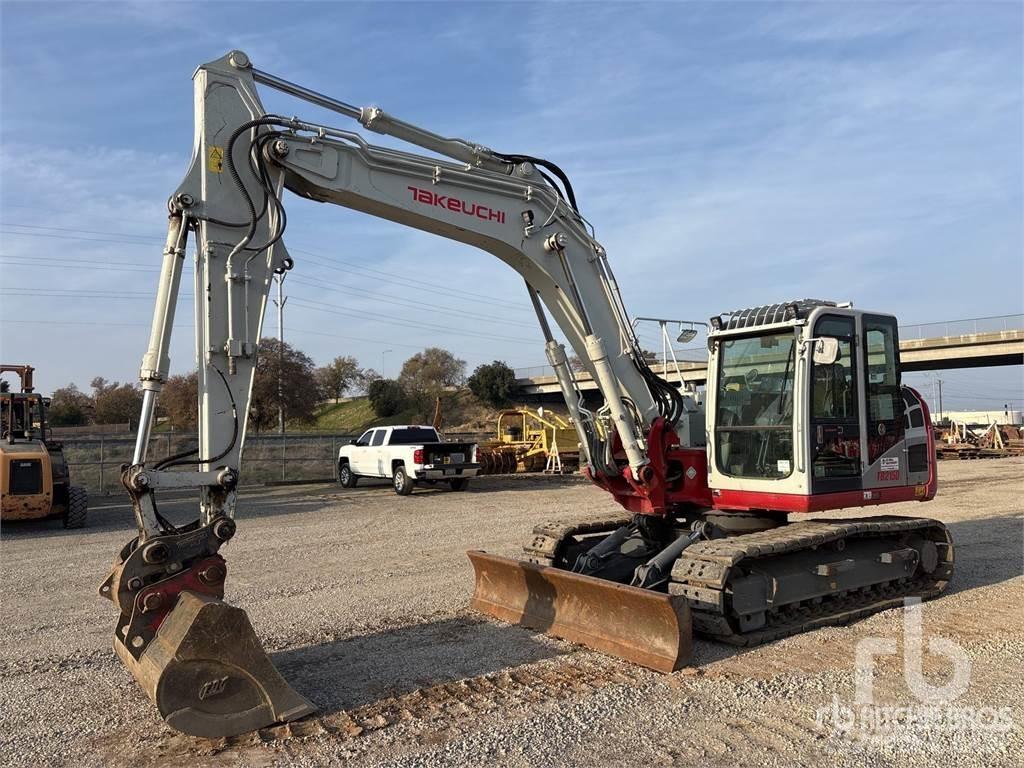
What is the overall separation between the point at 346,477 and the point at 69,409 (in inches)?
1327

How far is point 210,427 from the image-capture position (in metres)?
5.88

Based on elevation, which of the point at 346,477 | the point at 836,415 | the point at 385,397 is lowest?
the point at 346,477

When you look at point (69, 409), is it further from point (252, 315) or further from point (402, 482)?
point (252, 315)

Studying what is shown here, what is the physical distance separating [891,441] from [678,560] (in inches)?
110

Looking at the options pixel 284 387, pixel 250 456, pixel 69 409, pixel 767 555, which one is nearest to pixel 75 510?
pixel 250 456

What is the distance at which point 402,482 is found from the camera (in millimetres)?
20812

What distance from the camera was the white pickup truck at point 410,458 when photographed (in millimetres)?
20672

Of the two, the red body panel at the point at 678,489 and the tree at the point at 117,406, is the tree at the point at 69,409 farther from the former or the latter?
the red body panel at the point at 678,489

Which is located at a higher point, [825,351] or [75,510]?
[825,351]

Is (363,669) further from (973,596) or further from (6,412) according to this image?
(6,412)

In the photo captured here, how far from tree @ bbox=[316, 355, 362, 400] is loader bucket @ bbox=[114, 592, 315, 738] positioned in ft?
182

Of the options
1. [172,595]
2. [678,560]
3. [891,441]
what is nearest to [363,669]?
[172,595]

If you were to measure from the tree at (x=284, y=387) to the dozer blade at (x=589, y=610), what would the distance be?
33.8m

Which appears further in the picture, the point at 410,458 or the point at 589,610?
the point at 410,458
